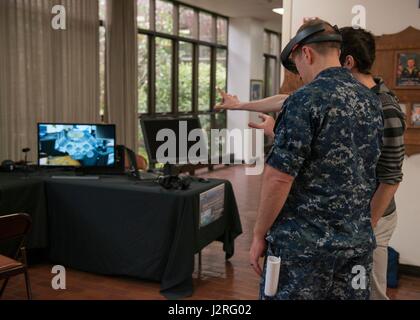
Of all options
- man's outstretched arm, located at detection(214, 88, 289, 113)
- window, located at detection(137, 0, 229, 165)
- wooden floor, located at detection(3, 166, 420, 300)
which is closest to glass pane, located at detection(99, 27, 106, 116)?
window, located at detection(137, 0, 229, 165)

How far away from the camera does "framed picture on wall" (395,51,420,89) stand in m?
3.76

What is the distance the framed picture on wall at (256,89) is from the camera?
1090 cm

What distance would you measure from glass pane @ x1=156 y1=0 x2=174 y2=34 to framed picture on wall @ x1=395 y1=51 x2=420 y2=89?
5544mm

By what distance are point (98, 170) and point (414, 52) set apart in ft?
9.47

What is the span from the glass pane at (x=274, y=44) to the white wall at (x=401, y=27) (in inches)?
345

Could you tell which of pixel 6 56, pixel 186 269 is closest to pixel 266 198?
pixel 186 269

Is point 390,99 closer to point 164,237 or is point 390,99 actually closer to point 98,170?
point 164,237

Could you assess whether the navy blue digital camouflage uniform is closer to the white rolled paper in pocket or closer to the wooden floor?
the white rolled paper in pocket

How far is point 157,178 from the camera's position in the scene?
3.87 m

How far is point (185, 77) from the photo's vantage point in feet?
31.3

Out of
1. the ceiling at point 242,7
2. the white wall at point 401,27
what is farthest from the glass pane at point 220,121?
the white wall at point 401,27

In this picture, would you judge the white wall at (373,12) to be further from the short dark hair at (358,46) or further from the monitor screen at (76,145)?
the short dark hair at (358,46)

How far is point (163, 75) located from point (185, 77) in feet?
2.69
